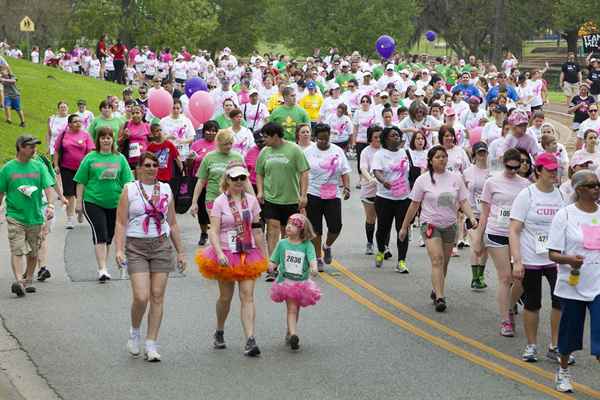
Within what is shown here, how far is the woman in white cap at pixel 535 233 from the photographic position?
35.6ft

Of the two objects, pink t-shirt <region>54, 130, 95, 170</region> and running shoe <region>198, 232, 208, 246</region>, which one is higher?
pink t-shirt <region>54, 130, 95, 170</region>

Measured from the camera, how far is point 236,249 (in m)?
11.1

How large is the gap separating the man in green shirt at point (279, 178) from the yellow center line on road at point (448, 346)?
3.26ft

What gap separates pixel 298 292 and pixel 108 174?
12.8 feet

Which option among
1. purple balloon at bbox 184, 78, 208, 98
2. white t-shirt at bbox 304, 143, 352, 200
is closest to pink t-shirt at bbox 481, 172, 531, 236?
white t-shirt at bbox 304, 143, 352, 200

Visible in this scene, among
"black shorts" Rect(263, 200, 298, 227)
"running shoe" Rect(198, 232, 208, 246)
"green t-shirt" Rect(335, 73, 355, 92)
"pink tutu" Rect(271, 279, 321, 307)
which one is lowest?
"running shoe" Rect(198, 232, 208, 246)

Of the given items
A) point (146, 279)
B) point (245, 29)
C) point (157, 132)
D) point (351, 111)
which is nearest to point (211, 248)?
point (146, 279)

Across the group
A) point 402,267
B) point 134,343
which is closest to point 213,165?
point 402,267

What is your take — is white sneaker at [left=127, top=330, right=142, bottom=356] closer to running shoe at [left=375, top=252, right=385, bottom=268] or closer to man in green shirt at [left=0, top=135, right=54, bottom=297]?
man in green shirt at [left=0, top=135, right=54, bottom=297]

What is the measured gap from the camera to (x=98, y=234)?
1459 centimetres

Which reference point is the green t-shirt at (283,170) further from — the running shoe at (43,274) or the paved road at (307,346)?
Answer: the running shoe at (43,274)

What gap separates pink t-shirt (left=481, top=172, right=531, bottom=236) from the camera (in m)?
12.1

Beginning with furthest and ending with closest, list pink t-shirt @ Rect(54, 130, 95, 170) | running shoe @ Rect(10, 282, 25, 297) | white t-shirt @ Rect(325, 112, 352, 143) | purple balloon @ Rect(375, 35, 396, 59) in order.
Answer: purple balloon @ Rect(375, 35, 396, 59) → white t-shirt @ Rect(325, 112, 352, 143) → pink t-shirt @ Rect(54, 130, 95, 170) → running shoe @ Rect(10, 282, 25, 297)

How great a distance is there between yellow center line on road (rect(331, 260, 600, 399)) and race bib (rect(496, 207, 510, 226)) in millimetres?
1139
